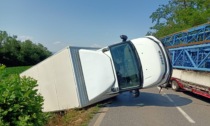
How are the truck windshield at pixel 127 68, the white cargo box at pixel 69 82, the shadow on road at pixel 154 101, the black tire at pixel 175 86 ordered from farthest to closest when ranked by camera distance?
the black tire at pixel 175 86 < the shadow on road at pixel 154 101 < the truck windshield at pixel 127 68 < the white cargo box at pixel 69 82

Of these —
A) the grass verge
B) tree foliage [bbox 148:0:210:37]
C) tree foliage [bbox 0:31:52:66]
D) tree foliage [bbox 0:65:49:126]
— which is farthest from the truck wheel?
tree foliage [bbox 0:31:52:66]

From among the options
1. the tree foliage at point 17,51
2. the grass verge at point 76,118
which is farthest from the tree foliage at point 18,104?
the tree foliage at point 17,51

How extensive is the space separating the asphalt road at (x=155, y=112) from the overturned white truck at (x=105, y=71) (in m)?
0.75

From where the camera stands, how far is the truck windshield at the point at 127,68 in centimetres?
820

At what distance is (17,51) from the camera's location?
6078 cm

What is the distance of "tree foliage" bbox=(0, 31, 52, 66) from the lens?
190 feet

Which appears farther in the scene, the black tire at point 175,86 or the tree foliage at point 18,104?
the black tire at point 175,86

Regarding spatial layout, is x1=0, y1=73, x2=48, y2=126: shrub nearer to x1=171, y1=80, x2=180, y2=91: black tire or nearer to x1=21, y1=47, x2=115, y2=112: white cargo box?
x1=21, y1=47, x2=115, y2=112: white cargo box

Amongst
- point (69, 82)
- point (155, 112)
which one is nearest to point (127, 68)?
point (155, 112)

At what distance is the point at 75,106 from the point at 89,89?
29.6 inches

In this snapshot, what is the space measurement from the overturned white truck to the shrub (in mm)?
4203

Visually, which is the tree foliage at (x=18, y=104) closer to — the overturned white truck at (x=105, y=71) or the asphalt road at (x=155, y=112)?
the asphalt road at (x=155, y=112)

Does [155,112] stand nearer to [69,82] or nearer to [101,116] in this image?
[101,116]

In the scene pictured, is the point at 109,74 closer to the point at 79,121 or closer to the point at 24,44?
the point at 79,121
